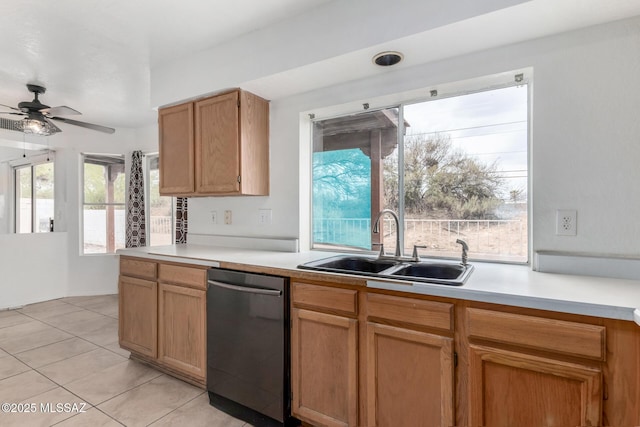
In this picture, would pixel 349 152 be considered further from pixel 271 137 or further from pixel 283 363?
pixel 283 363

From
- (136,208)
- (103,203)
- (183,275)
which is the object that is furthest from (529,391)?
(103,203)

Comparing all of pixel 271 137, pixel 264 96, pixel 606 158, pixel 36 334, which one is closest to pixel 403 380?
pixel 606 158

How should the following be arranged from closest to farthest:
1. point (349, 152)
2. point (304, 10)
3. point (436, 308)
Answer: point (436, 308)
point (304, 10)
point (349, 152)

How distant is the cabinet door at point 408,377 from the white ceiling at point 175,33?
1491 millimetres

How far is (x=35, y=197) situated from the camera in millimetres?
4438

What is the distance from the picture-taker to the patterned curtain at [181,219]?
11.8 ft

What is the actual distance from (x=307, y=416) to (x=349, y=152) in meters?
1.75

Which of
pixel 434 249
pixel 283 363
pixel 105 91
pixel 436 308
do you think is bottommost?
pixel 283 363

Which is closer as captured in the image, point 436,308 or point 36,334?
point 436,308

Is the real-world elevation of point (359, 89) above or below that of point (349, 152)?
above

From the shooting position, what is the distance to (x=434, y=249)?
206cm

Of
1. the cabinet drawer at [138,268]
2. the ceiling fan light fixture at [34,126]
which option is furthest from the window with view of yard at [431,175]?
the ceiling fan light fixture at [34,126]

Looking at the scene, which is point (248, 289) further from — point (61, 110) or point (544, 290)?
point (61, 110)

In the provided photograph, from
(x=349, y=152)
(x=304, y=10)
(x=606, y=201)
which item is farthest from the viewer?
(x=349, y=152)
